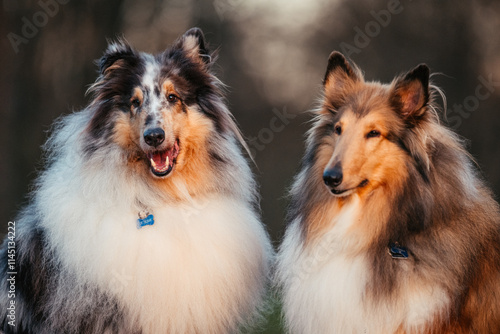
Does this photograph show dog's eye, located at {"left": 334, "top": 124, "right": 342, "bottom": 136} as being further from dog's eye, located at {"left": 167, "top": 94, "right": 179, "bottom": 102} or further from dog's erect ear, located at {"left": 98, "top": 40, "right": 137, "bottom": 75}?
dog's erect ear, located at {"left": 98, "top": 40, "right": 137, "bottom": 75}

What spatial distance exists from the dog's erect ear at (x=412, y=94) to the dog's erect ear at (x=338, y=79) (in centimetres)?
36

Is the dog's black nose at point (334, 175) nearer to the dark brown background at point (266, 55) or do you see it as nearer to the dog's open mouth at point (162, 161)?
the dog's open mouth at point (162, 161)

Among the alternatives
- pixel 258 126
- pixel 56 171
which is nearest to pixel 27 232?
pixel 56 171

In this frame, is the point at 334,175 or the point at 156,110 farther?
the point at 156,110

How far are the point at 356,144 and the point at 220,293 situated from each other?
1370mm

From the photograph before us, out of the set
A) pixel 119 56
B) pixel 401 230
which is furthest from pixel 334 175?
pixel 119 56

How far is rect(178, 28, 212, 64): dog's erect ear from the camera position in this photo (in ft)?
13.7

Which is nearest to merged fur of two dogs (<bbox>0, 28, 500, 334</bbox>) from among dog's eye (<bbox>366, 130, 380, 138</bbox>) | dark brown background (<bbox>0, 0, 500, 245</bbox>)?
dog's eye (<bbox>366, 130, 380, 138</bbox>)

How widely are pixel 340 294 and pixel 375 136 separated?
97cm

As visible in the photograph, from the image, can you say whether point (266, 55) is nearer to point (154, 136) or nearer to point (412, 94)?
point (154, 136)

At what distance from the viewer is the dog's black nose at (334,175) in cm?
342

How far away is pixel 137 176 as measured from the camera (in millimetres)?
3848

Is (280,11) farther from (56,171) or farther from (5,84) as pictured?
(56,171)

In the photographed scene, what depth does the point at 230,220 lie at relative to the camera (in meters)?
4.04
